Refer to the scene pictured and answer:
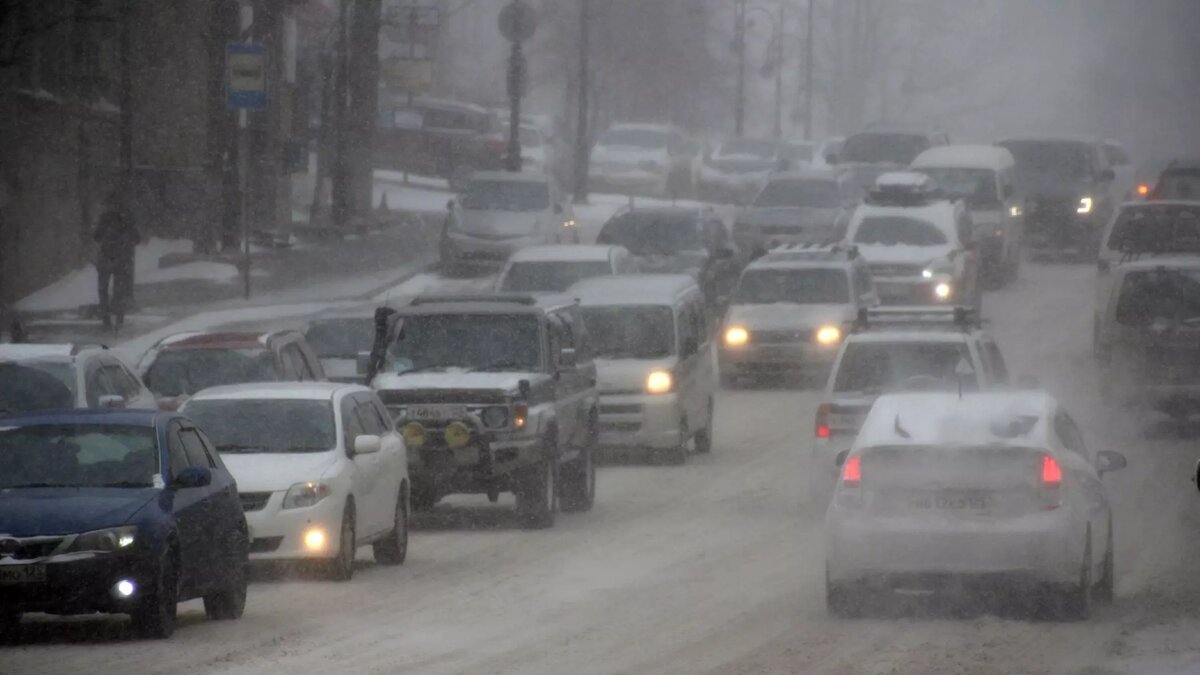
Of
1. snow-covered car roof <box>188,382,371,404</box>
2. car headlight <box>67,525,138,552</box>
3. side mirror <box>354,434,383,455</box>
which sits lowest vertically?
car headlight <box>67,525,138,552</box>

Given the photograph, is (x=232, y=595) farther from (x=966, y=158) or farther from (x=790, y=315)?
(x=966, y=158)

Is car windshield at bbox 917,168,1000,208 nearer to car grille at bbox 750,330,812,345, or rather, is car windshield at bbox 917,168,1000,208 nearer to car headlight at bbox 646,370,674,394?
car grille at bbox 750,330,812,345

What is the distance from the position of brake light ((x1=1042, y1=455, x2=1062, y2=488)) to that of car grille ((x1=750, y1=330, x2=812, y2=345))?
18.5m

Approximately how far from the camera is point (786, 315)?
3316 cm

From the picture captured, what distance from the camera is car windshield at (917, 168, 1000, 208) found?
43.5 metres

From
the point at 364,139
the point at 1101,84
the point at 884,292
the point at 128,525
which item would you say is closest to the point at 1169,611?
the point at 128,525

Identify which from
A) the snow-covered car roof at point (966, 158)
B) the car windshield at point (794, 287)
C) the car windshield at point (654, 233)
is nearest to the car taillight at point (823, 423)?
the car windshield at point (794, 287)

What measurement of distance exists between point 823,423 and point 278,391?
4.72 metres

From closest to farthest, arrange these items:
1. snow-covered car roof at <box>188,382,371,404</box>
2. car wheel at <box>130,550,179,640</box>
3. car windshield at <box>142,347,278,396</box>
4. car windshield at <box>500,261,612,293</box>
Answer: car wheel at <box>130,550,179,640</box> → snow-covered car roof at <box>188,382,371,404</box> → car windshield at <box>142,347,278,396</box> → car windshield at <box>500,261,612,293</box>

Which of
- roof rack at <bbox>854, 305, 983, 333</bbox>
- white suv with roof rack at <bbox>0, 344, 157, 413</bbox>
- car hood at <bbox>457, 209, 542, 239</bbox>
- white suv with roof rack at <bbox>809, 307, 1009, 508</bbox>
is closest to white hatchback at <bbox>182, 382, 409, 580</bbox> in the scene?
white suv with roof rack at <bbox>0, 344, 157, 413</bbox>

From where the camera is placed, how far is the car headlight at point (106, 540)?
1317 cm

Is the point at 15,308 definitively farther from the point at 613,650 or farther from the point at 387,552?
the point at 613,650

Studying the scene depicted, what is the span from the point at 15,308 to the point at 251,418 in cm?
1919

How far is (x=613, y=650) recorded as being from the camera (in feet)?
44.0
